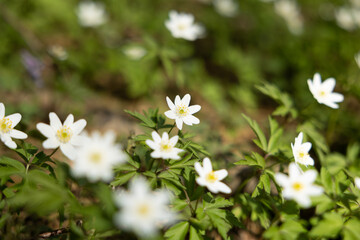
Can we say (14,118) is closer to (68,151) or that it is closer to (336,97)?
(68,151)

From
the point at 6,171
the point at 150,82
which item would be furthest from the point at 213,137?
the point at 6,171

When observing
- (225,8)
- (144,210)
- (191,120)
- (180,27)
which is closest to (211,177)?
(191,120)

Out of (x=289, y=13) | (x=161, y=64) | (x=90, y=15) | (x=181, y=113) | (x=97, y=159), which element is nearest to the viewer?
(x=97, y=159)

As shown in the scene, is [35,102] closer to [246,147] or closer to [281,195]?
[246,147]

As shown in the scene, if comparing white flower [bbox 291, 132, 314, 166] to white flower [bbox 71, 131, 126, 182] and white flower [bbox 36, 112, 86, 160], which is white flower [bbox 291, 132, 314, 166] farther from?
white flower [bbox 36, 112, 86, 160]

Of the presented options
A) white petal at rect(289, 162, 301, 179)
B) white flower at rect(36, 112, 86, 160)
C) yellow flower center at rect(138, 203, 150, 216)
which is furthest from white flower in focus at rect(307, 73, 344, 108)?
white flower at rect(36, 112, 86, 160)

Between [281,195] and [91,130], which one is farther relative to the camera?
[91,130]

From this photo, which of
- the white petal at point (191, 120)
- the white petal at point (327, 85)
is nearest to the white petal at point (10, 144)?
the white petal at point (191, 120)
